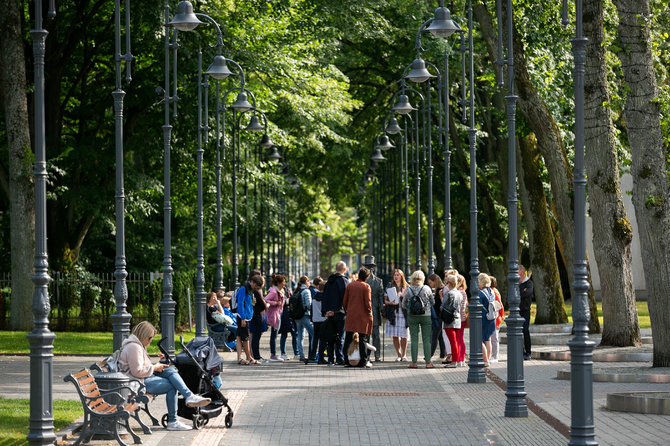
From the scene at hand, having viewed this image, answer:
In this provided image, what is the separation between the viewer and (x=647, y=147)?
20.0 meters

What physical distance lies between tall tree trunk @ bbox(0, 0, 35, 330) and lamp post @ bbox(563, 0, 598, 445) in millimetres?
22352

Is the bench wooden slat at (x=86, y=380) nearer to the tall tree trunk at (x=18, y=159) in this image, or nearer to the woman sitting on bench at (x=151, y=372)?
the woman sitting on bench at (x=151, y=372)

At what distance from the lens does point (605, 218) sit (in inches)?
960

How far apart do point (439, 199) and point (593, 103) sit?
2191 cm

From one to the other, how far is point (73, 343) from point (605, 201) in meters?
12.7

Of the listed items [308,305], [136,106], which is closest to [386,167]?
[136,106]

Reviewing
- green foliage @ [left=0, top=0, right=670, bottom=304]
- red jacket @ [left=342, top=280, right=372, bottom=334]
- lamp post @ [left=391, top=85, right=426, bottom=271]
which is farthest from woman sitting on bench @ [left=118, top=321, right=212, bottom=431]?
green foliage @ [left=0, top=0, right=670, bottom=304]

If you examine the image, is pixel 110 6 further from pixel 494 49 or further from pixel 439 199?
pixel 439 199

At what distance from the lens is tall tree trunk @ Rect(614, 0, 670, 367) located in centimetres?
1995

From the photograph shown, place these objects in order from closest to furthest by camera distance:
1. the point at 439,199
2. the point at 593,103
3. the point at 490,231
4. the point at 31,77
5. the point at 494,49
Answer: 1. the point at 593,103
2. the point at 494,49
3. the point at 31,77
4. the point at 490,231
5. the point at 439,199

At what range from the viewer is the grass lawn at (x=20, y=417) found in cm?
1234

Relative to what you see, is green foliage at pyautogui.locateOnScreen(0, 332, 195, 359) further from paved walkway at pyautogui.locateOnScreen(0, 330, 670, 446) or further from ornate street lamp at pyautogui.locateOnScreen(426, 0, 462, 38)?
ornate street lamp at pyautogui.locateOnScreen(426, 0, 462, 38)

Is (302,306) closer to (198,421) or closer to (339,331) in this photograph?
(339,331)

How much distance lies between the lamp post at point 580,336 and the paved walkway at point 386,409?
1.67m
